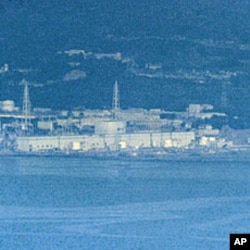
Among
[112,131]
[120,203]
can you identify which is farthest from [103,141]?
[120,203]

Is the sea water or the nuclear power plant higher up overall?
the nuclear power plant

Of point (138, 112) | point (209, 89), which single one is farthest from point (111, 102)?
point (209, 89)

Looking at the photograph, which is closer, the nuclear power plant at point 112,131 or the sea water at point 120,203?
the sea water at point 120,203

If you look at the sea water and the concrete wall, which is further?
the concrete wall

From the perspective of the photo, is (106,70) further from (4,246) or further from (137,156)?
(4,246)

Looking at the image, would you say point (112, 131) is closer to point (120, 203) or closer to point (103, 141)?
point (103, 141)

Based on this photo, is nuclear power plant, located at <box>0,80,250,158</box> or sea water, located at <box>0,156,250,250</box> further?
nuclear power plant, located at <box>0,80,250,158</box>

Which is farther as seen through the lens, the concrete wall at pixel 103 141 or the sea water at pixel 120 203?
the concrete wall at pixel 103 141

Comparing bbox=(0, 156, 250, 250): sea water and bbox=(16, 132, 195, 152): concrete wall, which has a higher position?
bbox=(16, 132, 195, 152): concrete wall

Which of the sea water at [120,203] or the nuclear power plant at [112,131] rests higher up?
the nuclear power plant at [112,131]
